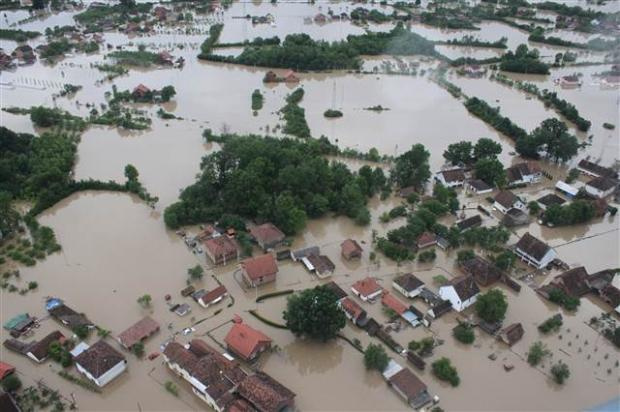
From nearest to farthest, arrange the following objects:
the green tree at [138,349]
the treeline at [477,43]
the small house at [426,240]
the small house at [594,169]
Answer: the green tree at [138,349] < the small house at [426,240] < the small house at [594,169] < the treeline at [477,43]

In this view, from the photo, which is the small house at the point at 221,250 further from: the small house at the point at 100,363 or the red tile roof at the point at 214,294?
the small house at the point at 100,363

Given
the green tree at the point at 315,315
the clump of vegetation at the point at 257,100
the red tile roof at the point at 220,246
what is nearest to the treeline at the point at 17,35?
the clump of vegetation at the point at 257,100

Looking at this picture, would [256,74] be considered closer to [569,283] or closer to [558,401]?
[569,283]

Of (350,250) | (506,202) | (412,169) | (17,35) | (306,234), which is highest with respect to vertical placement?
(17,35)

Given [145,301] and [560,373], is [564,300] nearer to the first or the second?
[560,373]

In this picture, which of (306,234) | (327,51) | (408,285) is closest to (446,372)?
(408,285)

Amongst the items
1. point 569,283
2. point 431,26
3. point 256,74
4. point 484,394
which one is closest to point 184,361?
point 484,394
